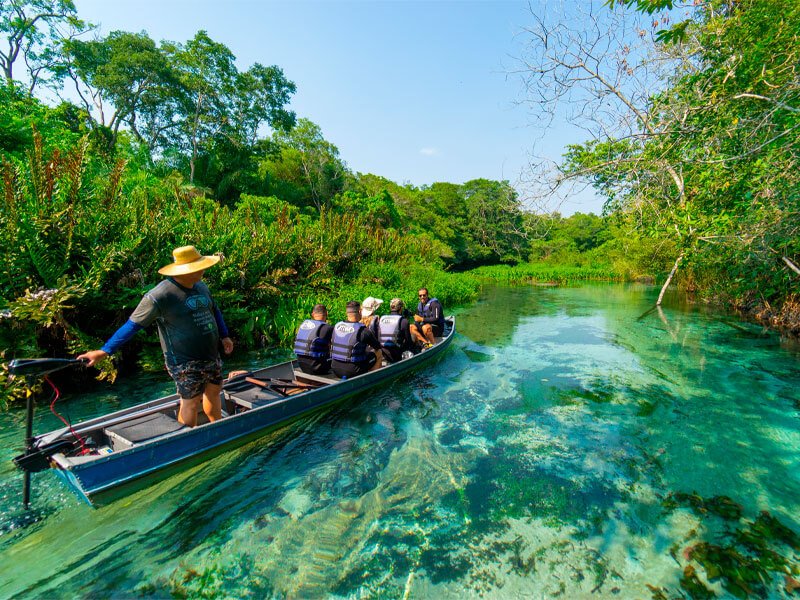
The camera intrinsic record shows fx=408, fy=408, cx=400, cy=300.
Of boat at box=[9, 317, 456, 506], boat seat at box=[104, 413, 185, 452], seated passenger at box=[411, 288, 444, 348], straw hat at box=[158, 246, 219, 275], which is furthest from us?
A: seated passenger at box=[411, 288, 444, 348]

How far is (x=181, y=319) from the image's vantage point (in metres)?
4.18

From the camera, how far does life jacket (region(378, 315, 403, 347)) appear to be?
850 cm

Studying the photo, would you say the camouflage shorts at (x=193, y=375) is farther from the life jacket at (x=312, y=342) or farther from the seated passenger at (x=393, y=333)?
the seated passenger at (x=393, y=333)

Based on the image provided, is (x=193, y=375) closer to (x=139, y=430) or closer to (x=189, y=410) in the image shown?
(x=189, y=410)

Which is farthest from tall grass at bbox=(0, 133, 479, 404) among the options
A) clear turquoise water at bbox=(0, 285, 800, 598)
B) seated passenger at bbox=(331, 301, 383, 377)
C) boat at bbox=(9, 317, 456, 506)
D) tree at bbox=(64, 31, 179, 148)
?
tree at bbox=(64, 31, 179, 148)

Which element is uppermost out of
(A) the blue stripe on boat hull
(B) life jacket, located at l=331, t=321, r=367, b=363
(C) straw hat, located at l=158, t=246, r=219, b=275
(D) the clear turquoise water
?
(C) straw hat, located at l=158, t=246, r=219, b=275

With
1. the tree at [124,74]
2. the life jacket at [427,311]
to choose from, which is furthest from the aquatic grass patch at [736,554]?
the tree at [124,74]

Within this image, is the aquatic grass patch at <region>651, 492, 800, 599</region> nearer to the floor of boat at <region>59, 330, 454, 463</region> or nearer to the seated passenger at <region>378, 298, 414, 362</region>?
the floor of boat at <region>59, 330, 454, 463</region>

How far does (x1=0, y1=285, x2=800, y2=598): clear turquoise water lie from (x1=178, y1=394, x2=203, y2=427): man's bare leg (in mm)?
775

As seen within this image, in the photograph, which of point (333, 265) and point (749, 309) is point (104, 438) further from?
point (749, 309)

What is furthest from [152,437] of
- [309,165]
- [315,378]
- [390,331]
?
[309,165]

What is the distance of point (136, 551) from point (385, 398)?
15.3 ft

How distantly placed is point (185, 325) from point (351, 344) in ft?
10.1

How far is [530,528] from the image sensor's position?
428 centimetres
